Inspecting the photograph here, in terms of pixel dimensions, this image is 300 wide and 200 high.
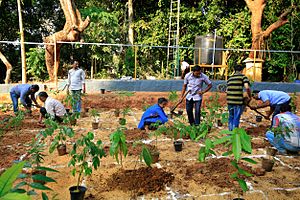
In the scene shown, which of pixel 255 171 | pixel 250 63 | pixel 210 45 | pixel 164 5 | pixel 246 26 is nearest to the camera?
pixel 255 171

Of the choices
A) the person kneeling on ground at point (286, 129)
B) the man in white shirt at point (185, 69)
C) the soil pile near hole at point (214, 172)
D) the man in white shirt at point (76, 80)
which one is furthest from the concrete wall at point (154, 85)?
the soil pile near hole at point (214, 172)

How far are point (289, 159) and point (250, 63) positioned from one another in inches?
337

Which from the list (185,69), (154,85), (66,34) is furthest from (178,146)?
(66,34)

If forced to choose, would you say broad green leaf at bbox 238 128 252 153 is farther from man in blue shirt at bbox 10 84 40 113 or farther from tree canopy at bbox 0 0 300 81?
tree canopy at bbox 0 0 300 81

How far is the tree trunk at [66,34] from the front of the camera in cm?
1049

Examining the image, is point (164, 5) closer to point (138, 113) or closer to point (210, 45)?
point (210, 45)

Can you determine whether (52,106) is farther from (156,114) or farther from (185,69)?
(185,69)

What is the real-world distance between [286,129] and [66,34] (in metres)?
9.42

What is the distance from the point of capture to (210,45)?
1388 centimetres

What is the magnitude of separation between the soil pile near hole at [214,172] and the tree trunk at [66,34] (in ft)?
26.1

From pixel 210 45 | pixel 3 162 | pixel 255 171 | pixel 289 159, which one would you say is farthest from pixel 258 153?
pixel 210 45

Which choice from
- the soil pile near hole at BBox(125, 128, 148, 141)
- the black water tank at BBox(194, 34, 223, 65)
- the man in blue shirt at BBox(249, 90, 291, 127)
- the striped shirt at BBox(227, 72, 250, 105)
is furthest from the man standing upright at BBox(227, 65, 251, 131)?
the black water tank at BBox(194, 34, 223, 65)

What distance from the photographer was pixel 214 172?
141 inches

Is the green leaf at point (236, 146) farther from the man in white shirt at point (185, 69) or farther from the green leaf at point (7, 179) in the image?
the man in white shirt at point (185, 69)
